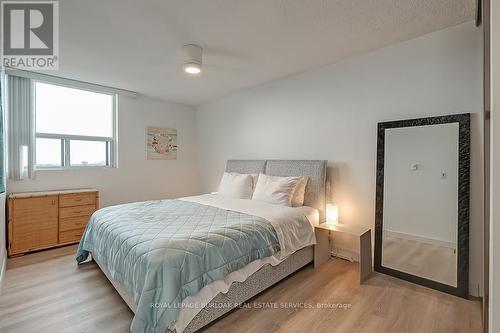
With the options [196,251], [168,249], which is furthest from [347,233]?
[168,249]

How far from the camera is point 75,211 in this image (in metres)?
3.47

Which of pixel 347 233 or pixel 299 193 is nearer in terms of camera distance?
pixel 347 233

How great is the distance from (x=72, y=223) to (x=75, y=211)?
0.18m

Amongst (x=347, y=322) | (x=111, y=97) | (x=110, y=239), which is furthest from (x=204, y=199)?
(x=111, y=97)

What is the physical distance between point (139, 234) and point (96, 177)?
2.66 meters

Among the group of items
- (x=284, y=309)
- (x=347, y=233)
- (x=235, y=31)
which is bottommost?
(x=284, y=309)

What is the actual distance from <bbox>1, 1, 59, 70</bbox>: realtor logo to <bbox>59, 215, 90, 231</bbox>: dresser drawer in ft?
6.92

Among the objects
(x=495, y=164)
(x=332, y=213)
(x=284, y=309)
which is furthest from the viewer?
(x=332, y=213)

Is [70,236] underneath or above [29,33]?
underneath

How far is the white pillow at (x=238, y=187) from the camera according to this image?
11.5ft

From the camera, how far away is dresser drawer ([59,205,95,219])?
11.0ft

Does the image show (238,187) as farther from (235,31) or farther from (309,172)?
(235,31)

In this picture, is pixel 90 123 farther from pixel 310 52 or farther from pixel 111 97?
pixel 310 52

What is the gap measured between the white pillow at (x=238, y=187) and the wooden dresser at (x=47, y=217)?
200 cm
